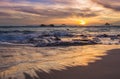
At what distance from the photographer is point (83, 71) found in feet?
27.1

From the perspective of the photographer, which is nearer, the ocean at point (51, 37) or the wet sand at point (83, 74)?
the wet sand at point (83, 74)

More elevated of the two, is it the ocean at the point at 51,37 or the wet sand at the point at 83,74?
the wet sand at the point at 83,74

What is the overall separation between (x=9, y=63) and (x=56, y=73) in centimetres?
254

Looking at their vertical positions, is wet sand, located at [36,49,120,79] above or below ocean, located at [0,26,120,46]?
above

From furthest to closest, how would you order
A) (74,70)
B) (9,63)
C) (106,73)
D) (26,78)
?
(9,63)
(74,70)
(106,73)
(26,78)

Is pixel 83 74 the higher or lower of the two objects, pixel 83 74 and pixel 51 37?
the higher

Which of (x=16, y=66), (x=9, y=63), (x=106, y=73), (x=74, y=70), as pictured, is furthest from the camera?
(x=9, y=63)

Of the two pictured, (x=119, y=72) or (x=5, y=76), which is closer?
(x=5, y=76)

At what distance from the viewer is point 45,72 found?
8078 mm

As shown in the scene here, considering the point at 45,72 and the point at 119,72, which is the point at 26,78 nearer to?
the point at 45,72

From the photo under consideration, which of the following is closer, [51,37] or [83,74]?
[83,74]

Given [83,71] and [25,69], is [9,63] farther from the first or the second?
[83,71]

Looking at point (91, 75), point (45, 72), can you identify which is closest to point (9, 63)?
point (45, 72)

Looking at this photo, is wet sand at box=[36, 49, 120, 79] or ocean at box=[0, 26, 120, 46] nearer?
wet sand at box=[36, 49, 120, 79]
